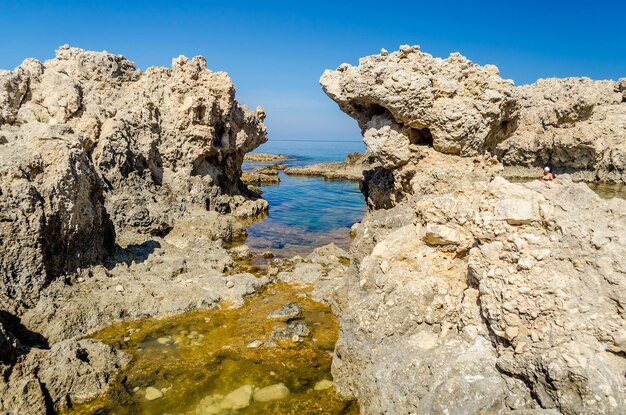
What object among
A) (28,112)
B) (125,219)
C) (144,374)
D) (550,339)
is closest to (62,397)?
(144,374)

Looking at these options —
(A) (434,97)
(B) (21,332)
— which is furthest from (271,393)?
(A) (434,97)

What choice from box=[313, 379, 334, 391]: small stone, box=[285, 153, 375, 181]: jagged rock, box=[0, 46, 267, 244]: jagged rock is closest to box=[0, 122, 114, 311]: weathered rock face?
box=[0, 46, 267, 244]: jagged rock

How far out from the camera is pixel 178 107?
2225cm

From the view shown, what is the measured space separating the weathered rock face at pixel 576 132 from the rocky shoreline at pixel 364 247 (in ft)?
107

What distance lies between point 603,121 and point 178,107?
4905 cm

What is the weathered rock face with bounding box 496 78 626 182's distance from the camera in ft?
150

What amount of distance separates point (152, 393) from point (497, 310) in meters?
6.44

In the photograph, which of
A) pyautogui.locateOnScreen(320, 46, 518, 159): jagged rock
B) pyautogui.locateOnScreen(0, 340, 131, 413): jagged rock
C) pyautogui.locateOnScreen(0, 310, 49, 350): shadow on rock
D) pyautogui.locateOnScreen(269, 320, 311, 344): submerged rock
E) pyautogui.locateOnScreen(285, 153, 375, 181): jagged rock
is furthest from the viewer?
pyautogui.locateOnScreen(285, 153, 375, 181): jagged rock

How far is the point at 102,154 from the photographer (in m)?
16.8

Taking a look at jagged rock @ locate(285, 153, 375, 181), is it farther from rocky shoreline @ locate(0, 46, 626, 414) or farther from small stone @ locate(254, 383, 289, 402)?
small stone @ locate(254, 383, 289, 402)

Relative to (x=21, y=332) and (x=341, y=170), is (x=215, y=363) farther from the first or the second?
(x=341, y=170)

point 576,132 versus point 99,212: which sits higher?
point 576,132

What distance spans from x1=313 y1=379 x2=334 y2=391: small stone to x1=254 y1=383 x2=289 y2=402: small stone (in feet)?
1.97

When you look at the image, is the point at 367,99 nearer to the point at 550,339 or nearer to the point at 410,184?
the point at 410,184
